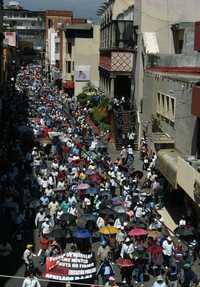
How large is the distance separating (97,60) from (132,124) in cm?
3657

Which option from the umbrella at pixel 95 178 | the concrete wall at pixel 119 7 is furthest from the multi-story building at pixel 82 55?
the umbrella at pixel 95 178

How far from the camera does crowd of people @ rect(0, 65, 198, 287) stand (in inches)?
864

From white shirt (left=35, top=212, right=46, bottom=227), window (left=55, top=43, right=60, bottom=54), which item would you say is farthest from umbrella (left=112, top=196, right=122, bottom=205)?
window (left=55, top=43, right=60, bottom=54)

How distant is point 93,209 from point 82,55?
63505 mm

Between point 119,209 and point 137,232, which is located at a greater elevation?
point 137,232

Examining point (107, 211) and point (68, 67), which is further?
point (68, 67)

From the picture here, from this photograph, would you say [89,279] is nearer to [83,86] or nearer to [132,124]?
[132,124]

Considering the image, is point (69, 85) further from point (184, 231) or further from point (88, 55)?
point (184, 231)

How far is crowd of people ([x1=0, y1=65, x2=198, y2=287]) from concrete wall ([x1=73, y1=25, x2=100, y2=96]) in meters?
40.6

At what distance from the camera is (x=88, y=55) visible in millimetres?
91000

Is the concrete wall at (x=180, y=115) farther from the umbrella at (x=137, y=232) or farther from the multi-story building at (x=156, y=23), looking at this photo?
the multi-story building at (x=156, y=23)

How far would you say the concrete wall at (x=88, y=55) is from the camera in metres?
90.1

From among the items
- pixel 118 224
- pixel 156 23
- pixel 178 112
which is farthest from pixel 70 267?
pixel 156 23

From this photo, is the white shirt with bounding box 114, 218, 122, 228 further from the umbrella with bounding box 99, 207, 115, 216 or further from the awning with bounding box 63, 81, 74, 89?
the awning with bounding box 63, 81, 74, 89
